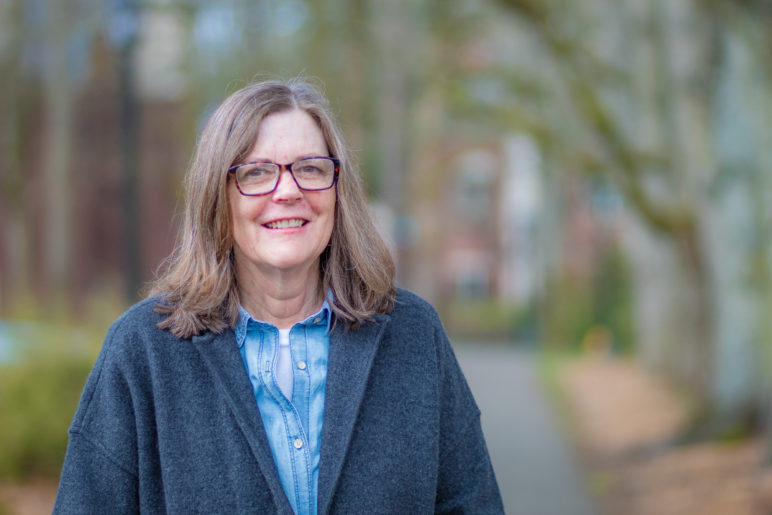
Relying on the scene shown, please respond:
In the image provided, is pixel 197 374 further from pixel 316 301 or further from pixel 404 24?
pixel 404 24

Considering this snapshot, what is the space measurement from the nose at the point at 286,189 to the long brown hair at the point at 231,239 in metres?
→ 0.11

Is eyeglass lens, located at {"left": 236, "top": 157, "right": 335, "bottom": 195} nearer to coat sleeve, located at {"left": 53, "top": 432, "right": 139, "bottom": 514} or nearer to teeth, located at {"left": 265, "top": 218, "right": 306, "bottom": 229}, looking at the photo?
teeth, located at {"left": 265, "top": 218, "right": 306, "bottom": 229}

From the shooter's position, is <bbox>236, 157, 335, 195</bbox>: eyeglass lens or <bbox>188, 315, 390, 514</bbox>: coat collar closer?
<bbox>188, 315, 390, 514</bbox>: coat collar

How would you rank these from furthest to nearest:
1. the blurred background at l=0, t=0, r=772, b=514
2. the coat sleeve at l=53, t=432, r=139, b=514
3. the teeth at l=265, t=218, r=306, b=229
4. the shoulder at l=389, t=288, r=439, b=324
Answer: the blurred background at l=0, t=0, r=772, b=514
the shoulder at l=389, t=288, r=439, b=324
the teeth at l=265, t=218, r=306, b=229
the coat sleeve at l=53, t=432, r=139, b=514

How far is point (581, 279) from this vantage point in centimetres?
2819

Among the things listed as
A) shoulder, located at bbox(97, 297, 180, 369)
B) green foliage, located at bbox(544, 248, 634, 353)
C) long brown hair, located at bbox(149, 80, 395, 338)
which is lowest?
green foliage, located at bbox(544, 248, 634, 353)

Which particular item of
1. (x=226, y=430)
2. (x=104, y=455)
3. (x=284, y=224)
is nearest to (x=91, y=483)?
(x=104, y=455)

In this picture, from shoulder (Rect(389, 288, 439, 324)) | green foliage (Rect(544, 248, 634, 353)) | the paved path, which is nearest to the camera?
shoulder (Rect(389, 288, 439, 324))

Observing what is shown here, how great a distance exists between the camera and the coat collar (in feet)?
7.72

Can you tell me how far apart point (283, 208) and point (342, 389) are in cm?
48

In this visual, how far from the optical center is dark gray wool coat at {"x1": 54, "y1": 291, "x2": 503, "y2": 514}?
92.3 inches

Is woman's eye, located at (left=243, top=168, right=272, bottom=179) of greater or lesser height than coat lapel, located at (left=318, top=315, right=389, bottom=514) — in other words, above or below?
above

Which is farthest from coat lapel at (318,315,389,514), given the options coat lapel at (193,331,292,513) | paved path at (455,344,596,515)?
paved path at (455,344,596,515)

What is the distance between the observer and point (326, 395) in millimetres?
2471
